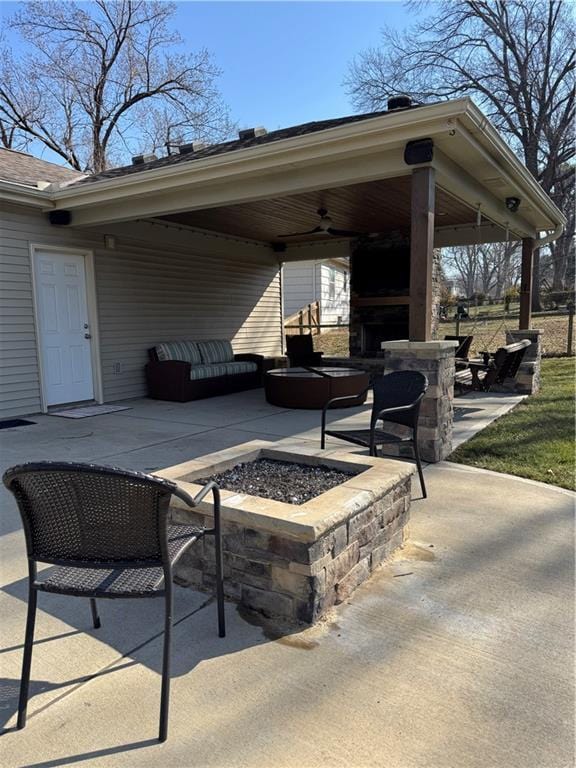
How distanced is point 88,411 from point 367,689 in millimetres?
5879

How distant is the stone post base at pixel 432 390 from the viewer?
429 cm

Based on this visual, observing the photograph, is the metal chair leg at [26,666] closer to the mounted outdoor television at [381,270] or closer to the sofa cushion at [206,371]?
the sofa cushion at [206,371]

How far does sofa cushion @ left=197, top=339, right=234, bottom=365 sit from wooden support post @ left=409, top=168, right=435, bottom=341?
5008mm

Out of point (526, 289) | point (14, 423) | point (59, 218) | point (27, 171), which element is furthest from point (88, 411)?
point (526, 289)

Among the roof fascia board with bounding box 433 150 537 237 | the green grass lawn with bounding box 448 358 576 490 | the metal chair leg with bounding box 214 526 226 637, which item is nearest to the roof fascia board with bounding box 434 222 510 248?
the roof fascia board with bounding box 433 150 537 237

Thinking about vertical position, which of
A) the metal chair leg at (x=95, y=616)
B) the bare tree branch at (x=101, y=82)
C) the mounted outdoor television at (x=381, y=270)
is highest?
the bare tree branch at (x=101, y=82)

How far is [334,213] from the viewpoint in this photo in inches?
322

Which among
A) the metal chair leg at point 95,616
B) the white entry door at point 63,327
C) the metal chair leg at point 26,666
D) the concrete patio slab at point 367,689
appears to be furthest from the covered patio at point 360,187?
the metal chair leg at point 26,666

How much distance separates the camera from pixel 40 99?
17.0 metres

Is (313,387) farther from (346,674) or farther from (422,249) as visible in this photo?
(346,674)

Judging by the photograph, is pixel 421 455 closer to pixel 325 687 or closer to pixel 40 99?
pixel 325 687

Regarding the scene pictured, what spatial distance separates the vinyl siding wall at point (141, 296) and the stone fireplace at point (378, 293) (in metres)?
1.93

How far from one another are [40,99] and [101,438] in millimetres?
16512

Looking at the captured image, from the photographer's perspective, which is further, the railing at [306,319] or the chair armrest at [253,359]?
the railing at [306,319]
